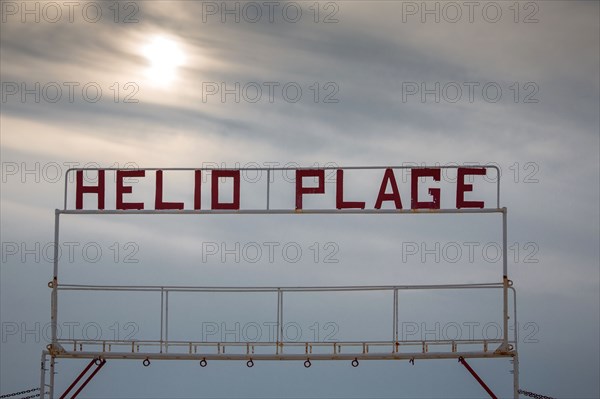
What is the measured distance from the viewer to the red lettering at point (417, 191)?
1449 inches

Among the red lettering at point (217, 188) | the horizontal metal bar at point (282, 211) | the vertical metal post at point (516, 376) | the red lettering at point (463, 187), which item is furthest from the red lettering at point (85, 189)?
the vertical metal post at point (516, 376)

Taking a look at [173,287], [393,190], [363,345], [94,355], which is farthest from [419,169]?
[94,355]

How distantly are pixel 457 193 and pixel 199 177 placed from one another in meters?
7.47

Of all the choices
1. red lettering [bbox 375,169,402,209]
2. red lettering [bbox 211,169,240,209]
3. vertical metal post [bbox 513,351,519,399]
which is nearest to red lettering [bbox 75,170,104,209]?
red lettering [bbox 211,169,240,209]

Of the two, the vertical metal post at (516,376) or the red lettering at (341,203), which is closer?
the vertical metal post at (516,376)

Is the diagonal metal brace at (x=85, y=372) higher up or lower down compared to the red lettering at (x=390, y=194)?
lower down

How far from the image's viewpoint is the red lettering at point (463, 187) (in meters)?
Answer: 36.8

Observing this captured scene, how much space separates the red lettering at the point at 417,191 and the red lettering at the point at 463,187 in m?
0.58

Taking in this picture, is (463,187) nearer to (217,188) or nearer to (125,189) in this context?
(217,188)

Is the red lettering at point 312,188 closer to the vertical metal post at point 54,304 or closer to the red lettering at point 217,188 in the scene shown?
the red lettering at point 217,188

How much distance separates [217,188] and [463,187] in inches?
280

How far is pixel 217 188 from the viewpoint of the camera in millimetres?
37219

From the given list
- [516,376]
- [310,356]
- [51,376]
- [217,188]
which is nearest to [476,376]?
[516,376]

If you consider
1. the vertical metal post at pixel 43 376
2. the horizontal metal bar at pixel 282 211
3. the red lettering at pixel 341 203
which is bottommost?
the vertical metal post at pixel 43 376
